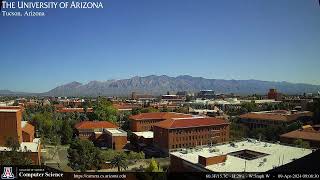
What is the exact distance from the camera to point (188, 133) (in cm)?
1007

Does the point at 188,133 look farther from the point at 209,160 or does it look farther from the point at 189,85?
the point at 189,85

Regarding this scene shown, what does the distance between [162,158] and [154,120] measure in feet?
14.3

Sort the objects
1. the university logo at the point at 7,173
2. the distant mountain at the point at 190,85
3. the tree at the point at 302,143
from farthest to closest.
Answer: the distant mountain at the point at 190,85, the tree at the point at 302,143, the university logo at the point at 7,173

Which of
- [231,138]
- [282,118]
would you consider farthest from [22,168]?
[282,118]

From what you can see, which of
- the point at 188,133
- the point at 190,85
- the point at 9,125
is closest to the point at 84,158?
the point at 9,125

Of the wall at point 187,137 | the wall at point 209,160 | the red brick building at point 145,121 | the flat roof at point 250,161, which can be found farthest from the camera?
the red brick building at point 145,121

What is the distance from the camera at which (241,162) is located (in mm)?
6973

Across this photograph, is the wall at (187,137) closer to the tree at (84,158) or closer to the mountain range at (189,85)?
the mountain range at (189,85)

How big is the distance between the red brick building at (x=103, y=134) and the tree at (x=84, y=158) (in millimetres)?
2852

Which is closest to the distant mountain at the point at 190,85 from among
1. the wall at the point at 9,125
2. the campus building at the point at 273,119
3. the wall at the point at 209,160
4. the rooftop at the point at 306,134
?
the campus building at the point at 273,119

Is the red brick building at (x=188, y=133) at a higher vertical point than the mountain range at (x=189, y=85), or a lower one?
lower

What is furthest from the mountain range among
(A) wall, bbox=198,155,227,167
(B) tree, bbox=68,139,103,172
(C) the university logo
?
(C) the university logo

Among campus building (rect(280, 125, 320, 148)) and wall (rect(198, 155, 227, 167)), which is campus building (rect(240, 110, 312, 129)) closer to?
campus building (rect(280, 125, 320, 148))

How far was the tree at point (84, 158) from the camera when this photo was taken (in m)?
A: 8.66
